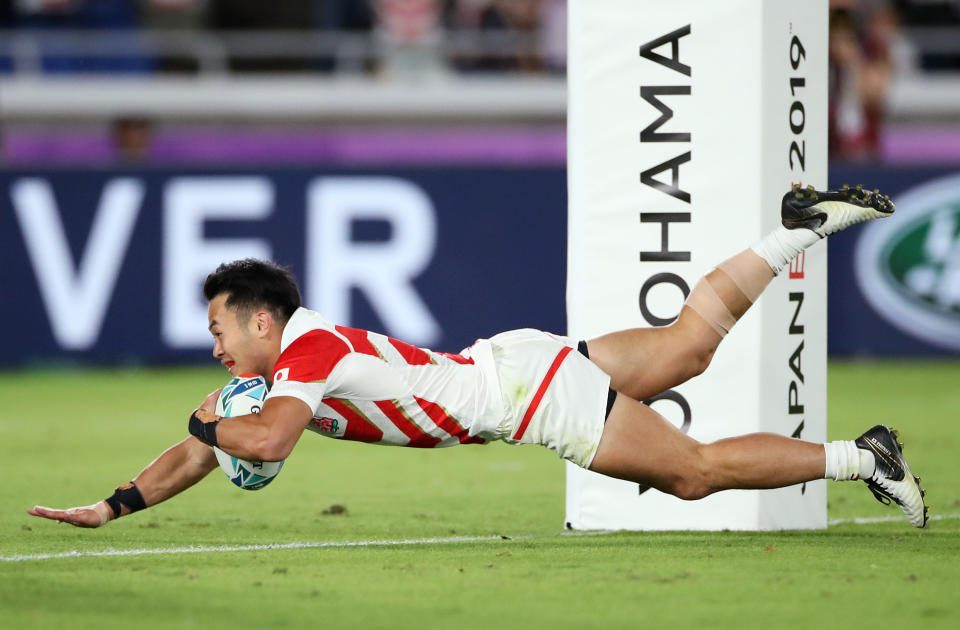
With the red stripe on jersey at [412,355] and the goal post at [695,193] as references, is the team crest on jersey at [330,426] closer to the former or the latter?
the red stripe on jersey at [412,355]

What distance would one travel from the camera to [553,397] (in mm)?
6059

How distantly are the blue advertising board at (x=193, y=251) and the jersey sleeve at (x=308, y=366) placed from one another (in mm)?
8471

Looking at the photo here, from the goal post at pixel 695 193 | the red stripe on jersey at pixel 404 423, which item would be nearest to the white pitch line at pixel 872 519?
the goal post at pixel 695 193

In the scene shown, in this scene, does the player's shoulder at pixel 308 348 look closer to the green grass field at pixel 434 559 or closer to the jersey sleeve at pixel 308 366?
the jersey sleeve at pixel 308 366

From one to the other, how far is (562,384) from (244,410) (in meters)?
1.29

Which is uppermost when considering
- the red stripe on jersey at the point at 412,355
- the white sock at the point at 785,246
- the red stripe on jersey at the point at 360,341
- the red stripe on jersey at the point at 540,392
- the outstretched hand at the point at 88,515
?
the white sock at the point at 785,246

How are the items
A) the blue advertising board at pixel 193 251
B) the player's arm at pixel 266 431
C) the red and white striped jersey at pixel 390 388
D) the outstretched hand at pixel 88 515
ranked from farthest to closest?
the blue advertising board at pixel 193 251 < the outstretched hand at pixel 88 515 < the red and white striped jersey at pixel 390 388 < the player's arm at pixel 266 431

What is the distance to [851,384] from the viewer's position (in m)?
13.8

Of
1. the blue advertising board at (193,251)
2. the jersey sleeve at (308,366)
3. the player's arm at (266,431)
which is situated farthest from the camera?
the blue advertising board at (193,251)

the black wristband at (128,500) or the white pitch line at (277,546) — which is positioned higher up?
the black wristband at (128,500)

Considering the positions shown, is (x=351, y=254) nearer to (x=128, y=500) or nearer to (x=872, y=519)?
(x=872, y=519)

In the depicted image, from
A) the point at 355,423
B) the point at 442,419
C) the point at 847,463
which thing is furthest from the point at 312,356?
the point at 847,463

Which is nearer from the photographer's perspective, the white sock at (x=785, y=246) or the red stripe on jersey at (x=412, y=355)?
the red stripe on jersey at (x=412, y=355)

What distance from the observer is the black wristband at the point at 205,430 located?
19.2 feet
